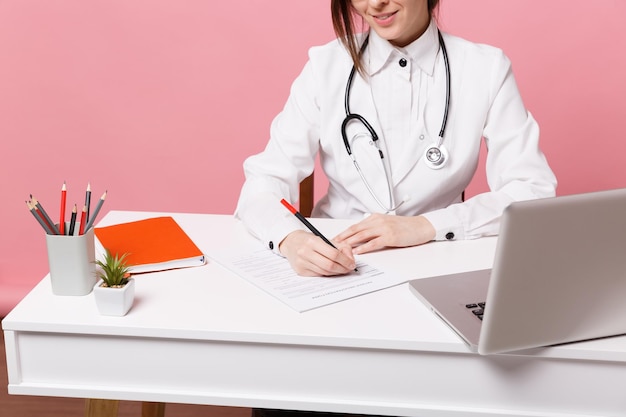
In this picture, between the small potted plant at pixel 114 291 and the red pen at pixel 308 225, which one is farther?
the red pen at pixel 308 225

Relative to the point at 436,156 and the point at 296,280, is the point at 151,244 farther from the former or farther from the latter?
the point at 436,156

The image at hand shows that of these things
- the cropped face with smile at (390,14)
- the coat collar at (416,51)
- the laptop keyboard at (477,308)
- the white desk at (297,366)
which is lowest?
the white desk at (297,366)

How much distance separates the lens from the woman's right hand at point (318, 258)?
1.47 meters

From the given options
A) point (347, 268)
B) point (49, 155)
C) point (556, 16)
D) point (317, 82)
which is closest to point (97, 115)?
point (49, 155)

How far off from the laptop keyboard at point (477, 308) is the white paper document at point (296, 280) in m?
0.17

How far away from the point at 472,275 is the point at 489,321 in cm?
37

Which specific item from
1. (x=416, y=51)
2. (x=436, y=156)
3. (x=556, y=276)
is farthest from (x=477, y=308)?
(x=416, y=51)

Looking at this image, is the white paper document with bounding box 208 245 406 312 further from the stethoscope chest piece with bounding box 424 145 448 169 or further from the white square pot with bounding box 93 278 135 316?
the stethoscope chest piece with bounding box 424 145 448 169

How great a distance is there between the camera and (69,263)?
4.48 ft

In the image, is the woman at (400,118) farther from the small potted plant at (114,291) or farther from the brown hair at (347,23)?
the small potted plant at (114,291)

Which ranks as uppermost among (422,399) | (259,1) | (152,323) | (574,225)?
(259,1)

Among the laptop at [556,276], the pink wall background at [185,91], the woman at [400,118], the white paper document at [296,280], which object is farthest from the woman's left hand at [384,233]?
the pink wall background at [185,91]

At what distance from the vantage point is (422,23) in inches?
79.9

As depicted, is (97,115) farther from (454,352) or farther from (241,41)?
(454,352)
